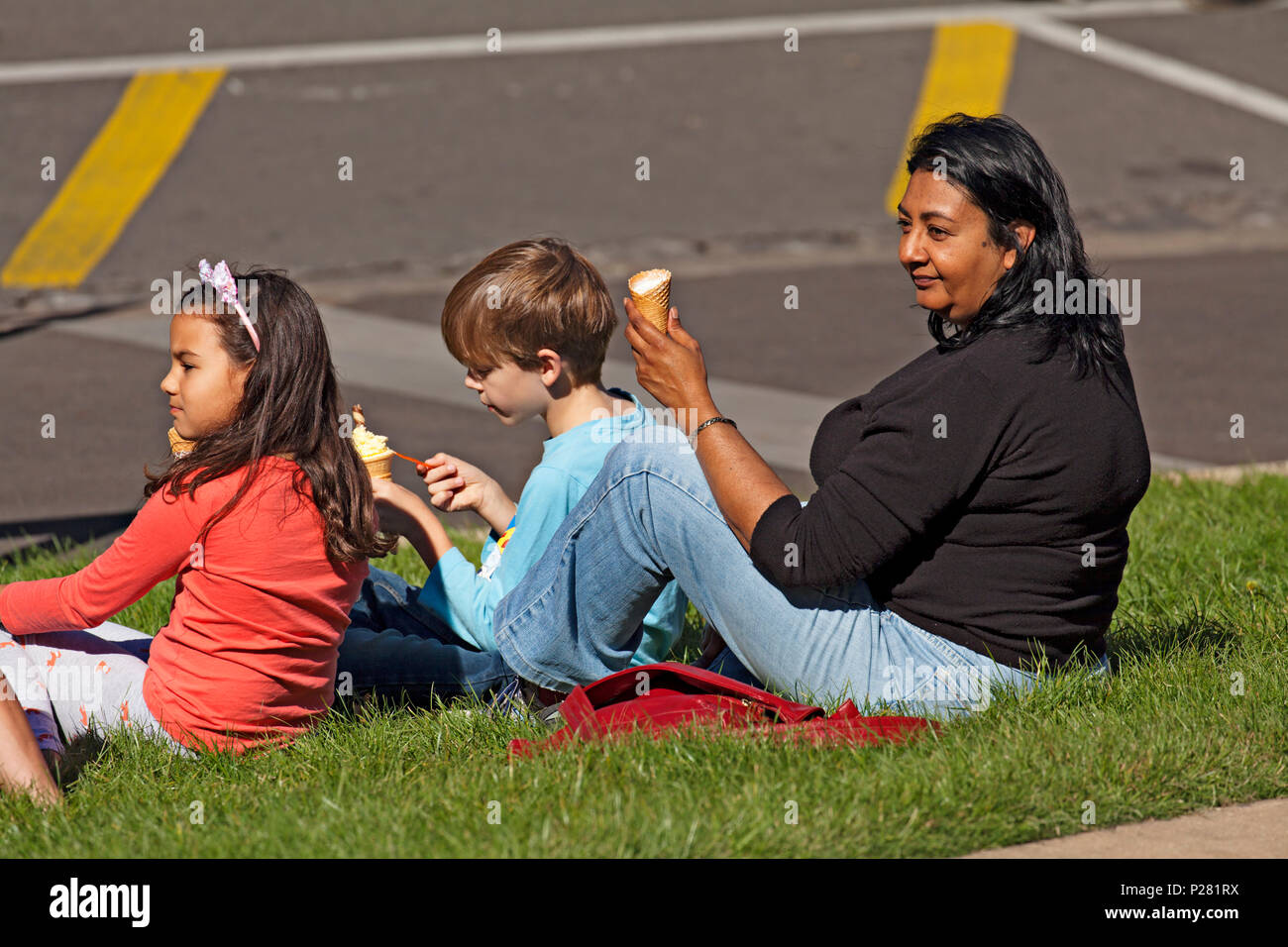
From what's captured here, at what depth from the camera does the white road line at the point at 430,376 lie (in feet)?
23.0

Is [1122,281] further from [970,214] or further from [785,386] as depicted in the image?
[970,214]

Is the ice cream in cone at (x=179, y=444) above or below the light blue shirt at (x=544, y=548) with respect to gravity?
above

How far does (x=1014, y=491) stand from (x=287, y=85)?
10.6 m

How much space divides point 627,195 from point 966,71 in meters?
→ 3.79

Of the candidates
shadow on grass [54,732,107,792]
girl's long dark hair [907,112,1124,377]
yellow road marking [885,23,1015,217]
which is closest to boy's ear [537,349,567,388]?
girl's long dark hair [907,112,1124,377]

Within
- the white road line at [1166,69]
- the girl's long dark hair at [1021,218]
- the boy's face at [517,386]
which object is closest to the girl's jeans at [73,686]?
the boy's face at [517,386]

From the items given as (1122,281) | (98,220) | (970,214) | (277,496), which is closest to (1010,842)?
(970,214)

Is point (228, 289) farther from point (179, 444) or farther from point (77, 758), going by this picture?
point (77, 758)

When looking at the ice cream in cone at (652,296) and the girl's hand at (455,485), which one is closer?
the ice cream in cone at (652,296)

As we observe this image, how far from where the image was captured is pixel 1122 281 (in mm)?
9789

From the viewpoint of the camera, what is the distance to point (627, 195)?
11281 millimetres

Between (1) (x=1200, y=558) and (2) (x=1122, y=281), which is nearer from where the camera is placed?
(1) (x=1200, y=558)

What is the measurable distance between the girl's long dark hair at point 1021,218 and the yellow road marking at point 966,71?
8281 millimetres

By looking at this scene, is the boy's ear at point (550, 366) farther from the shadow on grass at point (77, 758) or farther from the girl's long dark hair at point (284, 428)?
the shadow on grass at point (77, 758)
